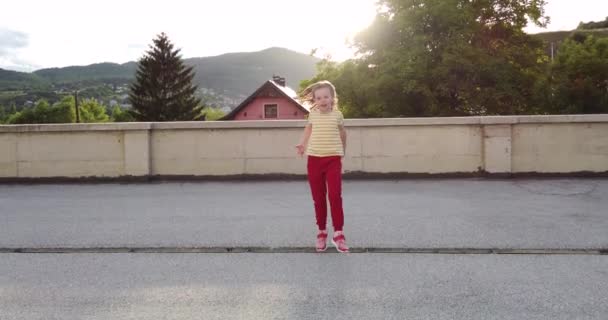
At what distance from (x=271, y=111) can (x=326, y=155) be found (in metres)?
56.9

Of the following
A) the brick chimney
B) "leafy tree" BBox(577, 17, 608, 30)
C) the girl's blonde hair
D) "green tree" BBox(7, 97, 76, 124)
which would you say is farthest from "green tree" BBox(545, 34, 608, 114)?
"green tree" BBox(7, 97, 76, 124)

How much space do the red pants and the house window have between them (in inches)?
2216

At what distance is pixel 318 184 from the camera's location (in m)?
4.55

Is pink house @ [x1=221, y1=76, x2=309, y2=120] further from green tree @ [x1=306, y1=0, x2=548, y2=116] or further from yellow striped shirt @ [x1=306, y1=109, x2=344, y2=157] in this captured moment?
yellow striped shirt @ [x1=306, y1=109, x2=344, y2=157]

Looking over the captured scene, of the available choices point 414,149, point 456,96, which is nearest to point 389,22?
point 456,96

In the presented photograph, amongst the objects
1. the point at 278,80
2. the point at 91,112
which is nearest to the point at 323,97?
the point at 278,80

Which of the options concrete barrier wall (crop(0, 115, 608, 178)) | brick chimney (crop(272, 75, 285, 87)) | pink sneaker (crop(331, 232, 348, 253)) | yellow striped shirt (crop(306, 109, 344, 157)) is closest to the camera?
pink sneaker (crop(331, 232, 348, 253))

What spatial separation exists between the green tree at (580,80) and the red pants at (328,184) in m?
33.7

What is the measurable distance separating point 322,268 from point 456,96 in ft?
99.6

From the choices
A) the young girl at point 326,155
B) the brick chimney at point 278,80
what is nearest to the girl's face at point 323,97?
the young girl at point 326,155

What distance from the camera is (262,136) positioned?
900 cm

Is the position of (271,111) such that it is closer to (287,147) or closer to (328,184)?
(287,147)

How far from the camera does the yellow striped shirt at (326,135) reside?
14.7 ft

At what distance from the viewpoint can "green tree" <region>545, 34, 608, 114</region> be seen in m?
37.0
